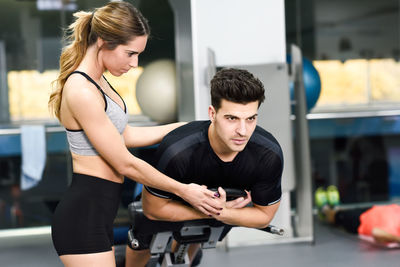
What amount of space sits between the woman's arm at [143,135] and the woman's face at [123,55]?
36cm

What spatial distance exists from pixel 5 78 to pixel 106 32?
122 inches

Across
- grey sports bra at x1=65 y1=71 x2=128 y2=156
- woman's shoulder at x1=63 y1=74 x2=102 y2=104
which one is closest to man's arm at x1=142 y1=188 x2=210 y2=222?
grey sports bra at x1=65 y1=71 x2=128 y2=156

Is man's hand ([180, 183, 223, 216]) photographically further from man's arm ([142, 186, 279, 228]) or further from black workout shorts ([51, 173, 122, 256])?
black workout shorts ([51, 173, 122, 256])

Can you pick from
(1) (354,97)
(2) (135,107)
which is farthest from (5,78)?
(1) (354,97)

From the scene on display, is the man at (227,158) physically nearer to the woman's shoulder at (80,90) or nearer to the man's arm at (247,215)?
the man's arm at (247,215)

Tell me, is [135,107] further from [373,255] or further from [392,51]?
[392,51]

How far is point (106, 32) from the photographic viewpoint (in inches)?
58.4

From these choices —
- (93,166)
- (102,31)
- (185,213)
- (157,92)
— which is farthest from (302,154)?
(102,31)

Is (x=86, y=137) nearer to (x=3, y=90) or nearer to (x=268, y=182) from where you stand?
(x=268, y=182)

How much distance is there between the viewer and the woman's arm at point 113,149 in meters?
1.48

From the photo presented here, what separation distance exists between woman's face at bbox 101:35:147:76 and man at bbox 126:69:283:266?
29 centimetres

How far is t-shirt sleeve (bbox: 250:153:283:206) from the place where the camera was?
1761mm

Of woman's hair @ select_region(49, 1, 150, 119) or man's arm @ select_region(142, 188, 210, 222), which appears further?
man's arm @ select_region(142, 188, 210, 222)

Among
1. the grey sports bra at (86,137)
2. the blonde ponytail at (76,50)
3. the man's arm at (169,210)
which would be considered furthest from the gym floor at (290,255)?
the blonde ponytail at (76,50)
